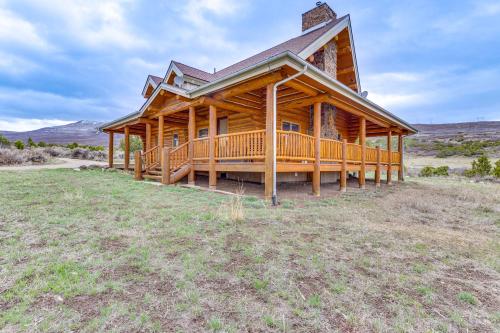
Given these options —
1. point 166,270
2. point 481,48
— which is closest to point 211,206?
point 166,270

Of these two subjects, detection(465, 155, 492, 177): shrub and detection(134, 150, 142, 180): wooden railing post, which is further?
detection(465, 155, 492, 177): shrub

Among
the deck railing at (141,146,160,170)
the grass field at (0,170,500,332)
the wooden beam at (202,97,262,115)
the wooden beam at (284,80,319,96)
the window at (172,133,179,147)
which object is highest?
the wooden beam at (284,80,319,96)

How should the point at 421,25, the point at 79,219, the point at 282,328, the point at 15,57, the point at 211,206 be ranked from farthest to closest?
the point at 15,57 → the point at 421,25 → the point at 211,206 → the point at 79,219 → the point at 282,328

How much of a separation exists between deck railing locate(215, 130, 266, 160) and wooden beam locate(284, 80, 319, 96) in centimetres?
155

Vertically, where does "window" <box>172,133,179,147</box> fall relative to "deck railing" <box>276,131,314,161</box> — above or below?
above

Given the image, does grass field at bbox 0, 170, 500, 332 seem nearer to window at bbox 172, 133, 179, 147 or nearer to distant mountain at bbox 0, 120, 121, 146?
window at bbox 172, 133, 179, 147

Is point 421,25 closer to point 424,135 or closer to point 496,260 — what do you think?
point 496,260

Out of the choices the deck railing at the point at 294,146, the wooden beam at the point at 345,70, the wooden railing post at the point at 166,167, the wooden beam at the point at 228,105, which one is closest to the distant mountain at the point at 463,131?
the wooden beam at the point at 345,70

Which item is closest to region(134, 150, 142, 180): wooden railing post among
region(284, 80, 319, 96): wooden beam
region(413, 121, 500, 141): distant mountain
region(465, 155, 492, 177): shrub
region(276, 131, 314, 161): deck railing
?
region(276, 131, 314, 161): deck railing

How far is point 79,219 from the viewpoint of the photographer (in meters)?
4.09

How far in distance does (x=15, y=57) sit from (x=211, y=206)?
1017 inches

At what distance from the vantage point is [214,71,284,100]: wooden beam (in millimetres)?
6426

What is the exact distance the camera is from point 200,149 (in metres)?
8.90

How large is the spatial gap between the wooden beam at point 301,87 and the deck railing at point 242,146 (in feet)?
5.09
